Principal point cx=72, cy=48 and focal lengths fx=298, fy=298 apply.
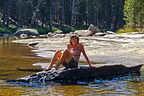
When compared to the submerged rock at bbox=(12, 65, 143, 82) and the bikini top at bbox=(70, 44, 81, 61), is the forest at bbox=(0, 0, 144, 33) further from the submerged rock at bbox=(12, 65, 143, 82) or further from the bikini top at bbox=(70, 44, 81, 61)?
the bikini top at bbox=(70, 44, 81, 61)

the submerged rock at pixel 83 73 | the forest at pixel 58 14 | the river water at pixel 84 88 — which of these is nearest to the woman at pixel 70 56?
the submerged rock at pixel 83 73

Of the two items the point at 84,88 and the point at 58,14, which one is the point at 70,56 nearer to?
the point at 84,88

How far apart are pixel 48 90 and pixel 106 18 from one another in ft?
265


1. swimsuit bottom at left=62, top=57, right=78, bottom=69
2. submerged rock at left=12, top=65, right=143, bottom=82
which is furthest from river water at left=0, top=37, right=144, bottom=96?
swimsuit bottom at left=62, top=57, right=78, bottom=69

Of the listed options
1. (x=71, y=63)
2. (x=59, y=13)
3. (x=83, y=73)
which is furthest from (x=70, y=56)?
(x=59, y=13)

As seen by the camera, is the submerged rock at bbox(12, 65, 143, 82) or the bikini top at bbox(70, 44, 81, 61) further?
the bikini top at bbox(70, 44, 81, 61)

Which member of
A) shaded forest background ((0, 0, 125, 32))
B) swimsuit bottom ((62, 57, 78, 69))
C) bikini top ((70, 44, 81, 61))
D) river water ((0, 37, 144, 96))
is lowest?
shaded forest background ((0, 0, 125, 32))

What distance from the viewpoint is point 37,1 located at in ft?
241

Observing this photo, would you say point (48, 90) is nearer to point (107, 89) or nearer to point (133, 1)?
point (107, 89)

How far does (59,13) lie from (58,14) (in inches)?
51.7

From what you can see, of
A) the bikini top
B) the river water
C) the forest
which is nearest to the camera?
the river water

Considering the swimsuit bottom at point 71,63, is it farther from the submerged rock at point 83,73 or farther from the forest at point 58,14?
the forest at point 58,14

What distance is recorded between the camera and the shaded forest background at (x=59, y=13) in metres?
72.4

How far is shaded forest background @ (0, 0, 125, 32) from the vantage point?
72.4 meters
